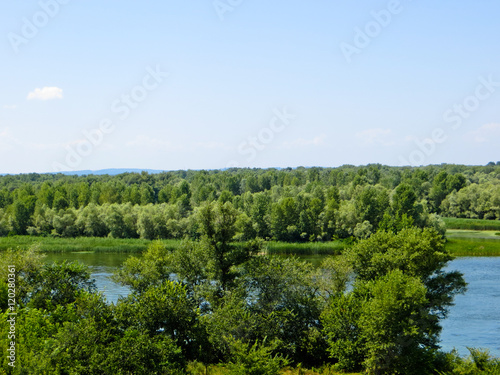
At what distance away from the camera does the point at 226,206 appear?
30047 mm

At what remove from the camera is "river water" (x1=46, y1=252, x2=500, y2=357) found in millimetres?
31688

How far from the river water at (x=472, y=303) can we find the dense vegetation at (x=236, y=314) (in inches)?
141

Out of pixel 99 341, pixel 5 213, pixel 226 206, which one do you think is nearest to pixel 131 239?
pixel 5 213

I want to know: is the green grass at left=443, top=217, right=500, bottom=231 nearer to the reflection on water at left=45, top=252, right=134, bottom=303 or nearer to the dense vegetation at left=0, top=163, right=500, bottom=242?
the dense vegetation at left=0, top=163, right=500, bottom=242

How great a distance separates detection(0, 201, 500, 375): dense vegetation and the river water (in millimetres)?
3574

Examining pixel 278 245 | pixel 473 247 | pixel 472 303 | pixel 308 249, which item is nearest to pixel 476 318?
pixel 472 303

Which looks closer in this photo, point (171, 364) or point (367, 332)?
point (171, 364)

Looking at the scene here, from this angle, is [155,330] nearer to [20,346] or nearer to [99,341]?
[99,341]

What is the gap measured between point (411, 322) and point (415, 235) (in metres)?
9.09

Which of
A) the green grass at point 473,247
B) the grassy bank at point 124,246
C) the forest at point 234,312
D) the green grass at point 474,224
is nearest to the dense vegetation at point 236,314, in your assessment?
the forest at point 234,312

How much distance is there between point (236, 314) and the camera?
25312 millimetres

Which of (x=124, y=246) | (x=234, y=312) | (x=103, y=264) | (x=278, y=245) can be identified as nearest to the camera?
(x=234, y=312)

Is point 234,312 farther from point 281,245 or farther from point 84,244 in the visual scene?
point 84,244

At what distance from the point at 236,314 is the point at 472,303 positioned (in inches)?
923
